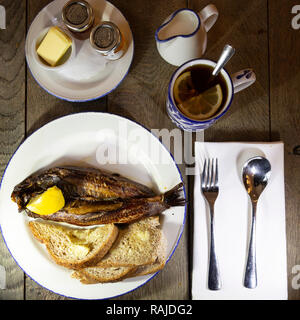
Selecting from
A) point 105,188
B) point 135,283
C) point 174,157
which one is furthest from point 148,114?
point 135,283

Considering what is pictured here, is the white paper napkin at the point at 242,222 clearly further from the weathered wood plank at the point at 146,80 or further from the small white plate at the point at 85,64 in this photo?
the small white plate at the point at 85,64

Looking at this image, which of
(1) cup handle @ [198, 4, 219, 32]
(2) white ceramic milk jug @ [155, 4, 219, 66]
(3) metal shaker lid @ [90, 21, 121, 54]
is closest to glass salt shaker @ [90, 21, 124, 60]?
(3) metal shaker lid @ [90, 21, 121, 54]

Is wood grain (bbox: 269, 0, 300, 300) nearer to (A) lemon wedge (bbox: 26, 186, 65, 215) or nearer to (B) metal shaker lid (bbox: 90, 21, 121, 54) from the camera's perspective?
(B) metal shaker lid (bbox: 90, 21, 121, 54)

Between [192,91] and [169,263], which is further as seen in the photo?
[169,263]

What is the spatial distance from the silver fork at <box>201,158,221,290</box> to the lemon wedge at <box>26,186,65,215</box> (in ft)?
1.42

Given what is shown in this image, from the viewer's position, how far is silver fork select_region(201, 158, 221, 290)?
38.1 inches

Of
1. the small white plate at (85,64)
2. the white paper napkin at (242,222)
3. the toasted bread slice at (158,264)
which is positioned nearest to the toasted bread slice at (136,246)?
the toasted bread slice at (158,264)

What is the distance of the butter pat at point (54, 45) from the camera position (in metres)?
0.91

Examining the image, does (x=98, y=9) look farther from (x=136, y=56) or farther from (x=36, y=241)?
(x=36, y=241)

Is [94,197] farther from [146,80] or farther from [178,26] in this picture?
[178,26]

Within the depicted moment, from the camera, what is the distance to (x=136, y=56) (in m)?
1.02

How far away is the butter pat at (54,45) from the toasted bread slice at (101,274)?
2.12 feet

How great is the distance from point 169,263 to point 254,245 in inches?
10.7

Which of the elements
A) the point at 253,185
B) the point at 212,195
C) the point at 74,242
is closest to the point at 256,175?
the point at 253,185
